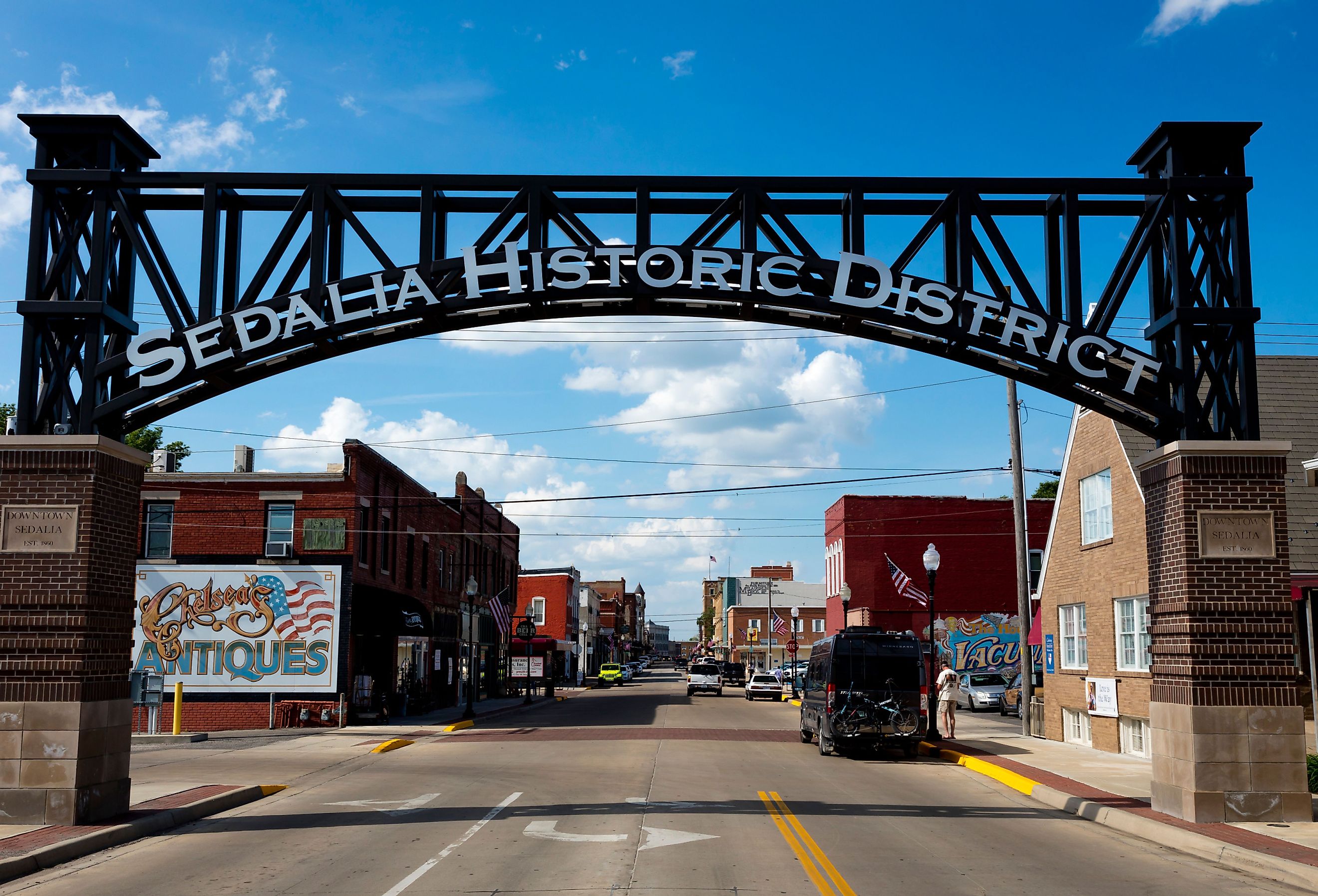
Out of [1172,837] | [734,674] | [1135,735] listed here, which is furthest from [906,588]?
[734,674]

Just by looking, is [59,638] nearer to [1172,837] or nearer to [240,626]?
[1172,837]

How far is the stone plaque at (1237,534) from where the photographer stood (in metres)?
14.0

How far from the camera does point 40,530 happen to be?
13.5 metres

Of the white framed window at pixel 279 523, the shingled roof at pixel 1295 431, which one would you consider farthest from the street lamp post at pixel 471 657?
the shingled roof at pixel 1295 431

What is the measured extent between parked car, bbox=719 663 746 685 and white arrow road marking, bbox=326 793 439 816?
5837cm

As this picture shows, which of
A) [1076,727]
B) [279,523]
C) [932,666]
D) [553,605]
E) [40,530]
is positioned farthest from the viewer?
[553,605]

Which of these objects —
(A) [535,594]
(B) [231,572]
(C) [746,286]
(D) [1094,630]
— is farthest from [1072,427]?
(A) [535,594]

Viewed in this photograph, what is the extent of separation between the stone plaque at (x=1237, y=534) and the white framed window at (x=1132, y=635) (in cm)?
878

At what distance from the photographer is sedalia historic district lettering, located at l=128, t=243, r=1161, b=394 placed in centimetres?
1455

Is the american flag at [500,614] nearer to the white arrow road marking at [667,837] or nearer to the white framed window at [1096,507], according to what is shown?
the white framed window at [1096,507]

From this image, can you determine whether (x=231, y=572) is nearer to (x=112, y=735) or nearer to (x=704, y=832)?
(x=112, y=735)

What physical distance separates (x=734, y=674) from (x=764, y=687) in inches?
822

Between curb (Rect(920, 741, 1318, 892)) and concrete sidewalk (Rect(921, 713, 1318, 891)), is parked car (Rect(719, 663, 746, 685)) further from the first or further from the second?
curb (Rect(920, 741, 1318, 892))

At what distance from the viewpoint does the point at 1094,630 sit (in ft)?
82.3
